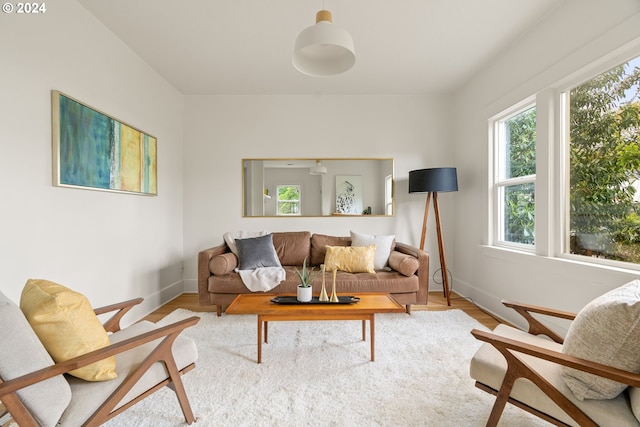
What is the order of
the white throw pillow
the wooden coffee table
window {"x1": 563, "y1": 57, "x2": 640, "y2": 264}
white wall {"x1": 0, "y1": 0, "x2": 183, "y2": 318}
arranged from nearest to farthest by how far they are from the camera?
white wall {"x1": 0, "y1": 0, "x2": 183, "y2": 318}, window {"x1": 563, "y1": 57, "x2": 640, "y2": 264}, the wooden coffee table, the white throw pillow

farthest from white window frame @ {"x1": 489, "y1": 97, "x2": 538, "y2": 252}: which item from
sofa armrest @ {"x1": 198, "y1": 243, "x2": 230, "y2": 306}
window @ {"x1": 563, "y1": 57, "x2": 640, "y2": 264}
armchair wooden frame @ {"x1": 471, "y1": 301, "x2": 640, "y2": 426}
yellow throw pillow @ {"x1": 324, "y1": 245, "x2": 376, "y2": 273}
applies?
sofa armrest @ {"x1": 198, "y1": 243, "x2": 230, "y2": 306}

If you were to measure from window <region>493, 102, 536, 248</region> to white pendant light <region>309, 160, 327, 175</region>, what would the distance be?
6.78 feet

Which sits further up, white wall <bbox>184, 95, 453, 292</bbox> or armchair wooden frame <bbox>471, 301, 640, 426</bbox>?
white wall <bbox>184, 95, 453, 292</bbox>

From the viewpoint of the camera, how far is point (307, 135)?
13.6 ft

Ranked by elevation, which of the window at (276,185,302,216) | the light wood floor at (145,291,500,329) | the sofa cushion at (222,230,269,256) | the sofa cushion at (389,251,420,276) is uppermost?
the window at (276,185,302,216)

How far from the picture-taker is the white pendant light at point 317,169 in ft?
13.5

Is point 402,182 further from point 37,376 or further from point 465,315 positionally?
point 37,376

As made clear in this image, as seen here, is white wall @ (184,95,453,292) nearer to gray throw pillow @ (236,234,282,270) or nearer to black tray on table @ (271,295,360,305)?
gray throw pillow @ (236,234,282,270)

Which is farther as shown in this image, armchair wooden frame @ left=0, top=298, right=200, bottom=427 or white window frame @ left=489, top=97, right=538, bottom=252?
white window frame @ left=489, top=97, right=538, bottom=252

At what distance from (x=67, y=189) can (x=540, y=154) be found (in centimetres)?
381

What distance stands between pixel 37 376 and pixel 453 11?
3.31 m

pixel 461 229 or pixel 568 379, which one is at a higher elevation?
pixel 461 229

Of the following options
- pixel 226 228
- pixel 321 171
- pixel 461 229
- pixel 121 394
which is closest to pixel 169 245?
pixel 226 228

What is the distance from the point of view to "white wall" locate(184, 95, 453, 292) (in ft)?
13.5
